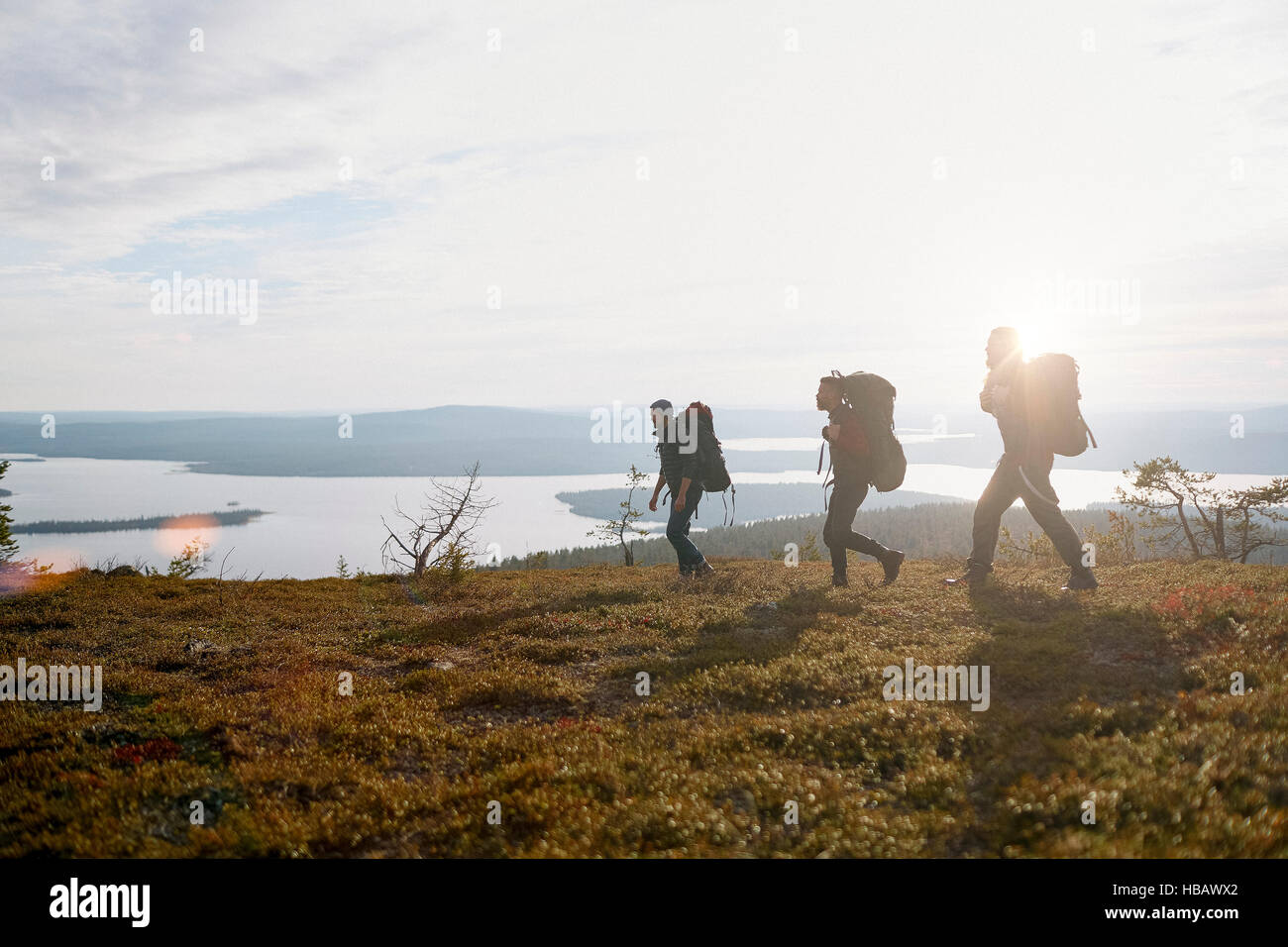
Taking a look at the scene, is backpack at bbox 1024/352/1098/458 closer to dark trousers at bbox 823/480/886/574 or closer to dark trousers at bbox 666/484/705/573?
dark trousers at bbox 823/480/886/574

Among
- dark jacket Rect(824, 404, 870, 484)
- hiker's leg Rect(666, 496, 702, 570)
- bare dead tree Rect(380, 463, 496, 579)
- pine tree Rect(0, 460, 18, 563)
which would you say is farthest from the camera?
pine tree Rect(0, 460, 18, 563)

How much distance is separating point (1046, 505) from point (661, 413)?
938 cm

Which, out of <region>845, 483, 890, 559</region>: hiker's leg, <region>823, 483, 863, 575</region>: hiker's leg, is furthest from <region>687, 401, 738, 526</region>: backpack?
<region>845, 483, 890, 559</region>: hiker's leg

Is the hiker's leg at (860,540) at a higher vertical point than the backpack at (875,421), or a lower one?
lower

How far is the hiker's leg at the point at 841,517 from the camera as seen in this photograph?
16062 millimetres

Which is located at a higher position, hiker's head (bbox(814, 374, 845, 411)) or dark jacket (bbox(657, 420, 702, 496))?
hiker's head (bbox(814, 374, 845, 411))

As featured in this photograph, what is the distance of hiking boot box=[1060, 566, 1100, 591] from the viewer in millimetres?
14550

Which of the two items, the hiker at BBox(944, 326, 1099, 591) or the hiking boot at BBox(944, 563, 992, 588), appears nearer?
the hiker at BBox(944, 326, 1099, 591)

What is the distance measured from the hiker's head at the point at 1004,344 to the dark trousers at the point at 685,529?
309 inches

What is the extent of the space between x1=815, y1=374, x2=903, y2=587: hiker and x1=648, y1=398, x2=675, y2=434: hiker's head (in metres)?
4.46

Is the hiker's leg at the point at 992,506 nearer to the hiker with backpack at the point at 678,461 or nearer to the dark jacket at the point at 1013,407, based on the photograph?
the dark jacket at the point at 1013,407

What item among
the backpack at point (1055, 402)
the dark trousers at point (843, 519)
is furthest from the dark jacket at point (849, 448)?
the backpack at point (1055, 402)

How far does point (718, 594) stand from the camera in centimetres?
1798
